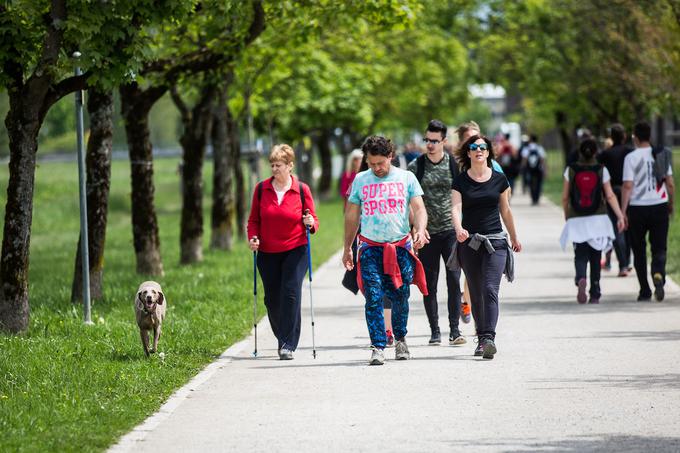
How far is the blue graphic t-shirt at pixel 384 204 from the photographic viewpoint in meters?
10.9

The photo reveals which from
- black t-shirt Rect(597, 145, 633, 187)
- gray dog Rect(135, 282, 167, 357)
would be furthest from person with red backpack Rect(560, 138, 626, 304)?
gray dog Rect(135, 282, 167, 357)

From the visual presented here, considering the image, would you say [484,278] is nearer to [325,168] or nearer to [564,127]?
[325,168]

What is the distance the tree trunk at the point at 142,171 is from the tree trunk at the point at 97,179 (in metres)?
2.04

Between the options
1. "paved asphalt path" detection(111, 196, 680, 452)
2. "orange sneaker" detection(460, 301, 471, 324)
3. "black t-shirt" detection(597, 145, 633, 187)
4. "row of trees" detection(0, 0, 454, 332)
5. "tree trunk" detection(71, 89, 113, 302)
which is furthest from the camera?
"black t-shirt" detection(597, 145, 633, 187)

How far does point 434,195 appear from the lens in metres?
12.1

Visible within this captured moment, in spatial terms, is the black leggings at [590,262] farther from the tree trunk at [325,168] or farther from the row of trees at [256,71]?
the tree trunk at [325,168]

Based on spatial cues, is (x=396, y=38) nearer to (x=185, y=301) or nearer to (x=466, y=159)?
(x=185, y=301)

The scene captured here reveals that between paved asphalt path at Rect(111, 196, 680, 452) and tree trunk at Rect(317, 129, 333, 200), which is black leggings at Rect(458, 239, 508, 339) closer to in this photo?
paved asphalt path at Rect(111, 196, 680, 452)

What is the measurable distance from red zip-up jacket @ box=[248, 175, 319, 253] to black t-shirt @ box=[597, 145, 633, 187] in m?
6.27

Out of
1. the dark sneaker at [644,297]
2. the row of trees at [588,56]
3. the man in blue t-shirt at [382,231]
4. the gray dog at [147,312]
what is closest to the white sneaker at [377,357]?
the man in blue t-shirt at [382,231]

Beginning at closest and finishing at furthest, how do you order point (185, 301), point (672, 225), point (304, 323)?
point (304, 323), point (185, 301), point (672, 225)

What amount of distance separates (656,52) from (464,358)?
52.2 feet

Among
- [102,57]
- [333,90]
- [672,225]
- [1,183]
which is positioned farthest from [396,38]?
[102,57]

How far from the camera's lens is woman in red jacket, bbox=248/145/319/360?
37.1 feet
